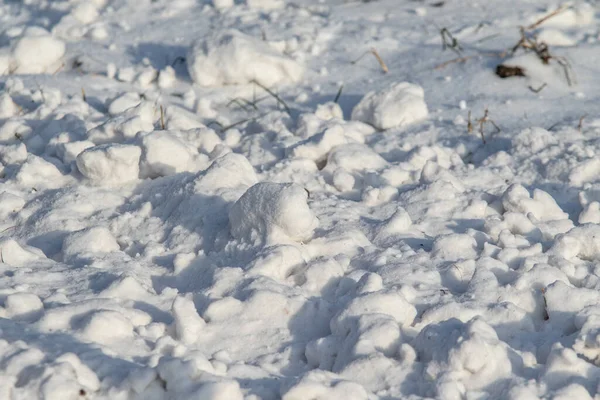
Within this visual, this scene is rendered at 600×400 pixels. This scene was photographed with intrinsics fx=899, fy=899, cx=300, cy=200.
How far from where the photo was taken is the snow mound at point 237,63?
13.1 feet

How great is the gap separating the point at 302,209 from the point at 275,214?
0.07 meters

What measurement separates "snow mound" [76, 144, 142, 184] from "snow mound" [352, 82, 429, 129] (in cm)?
104

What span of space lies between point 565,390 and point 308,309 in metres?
0.64

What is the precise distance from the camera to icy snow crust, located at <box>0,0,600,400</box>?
72.7 inches

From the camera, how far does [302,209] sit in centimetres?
239

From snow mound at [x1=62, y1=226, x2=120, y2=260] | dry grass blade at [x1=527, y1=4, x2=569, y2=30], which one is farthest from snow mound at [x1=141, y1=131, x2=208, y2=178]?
dry grass blade at [x1=527, y1=4, x2=569, y2=30]

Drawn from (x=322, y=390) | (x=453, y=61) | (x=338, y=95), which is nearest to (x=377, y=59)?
(x=453, y=61)

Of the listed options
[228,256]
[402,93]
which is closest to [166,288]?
[228,256]

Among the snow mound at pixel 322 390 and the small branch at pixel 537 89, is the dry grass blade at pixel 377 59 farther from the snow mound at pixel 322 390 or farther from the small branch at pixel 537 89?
the snow mound at pixel 322 390

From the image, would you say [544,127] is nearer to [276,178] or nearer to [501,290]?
[276,178]

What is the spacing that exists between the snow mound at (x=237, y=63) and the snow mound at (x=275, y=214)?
1.62m

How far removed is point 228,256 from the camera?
246 cm

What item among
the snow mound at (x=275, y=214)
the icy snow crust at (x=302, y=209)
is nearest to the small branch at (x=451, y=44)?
the icy snow crust at (x=302, y=209)

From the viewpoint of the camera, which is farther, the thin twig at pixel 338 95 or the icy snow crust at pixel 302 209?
the thin twig at pixel 338 95
